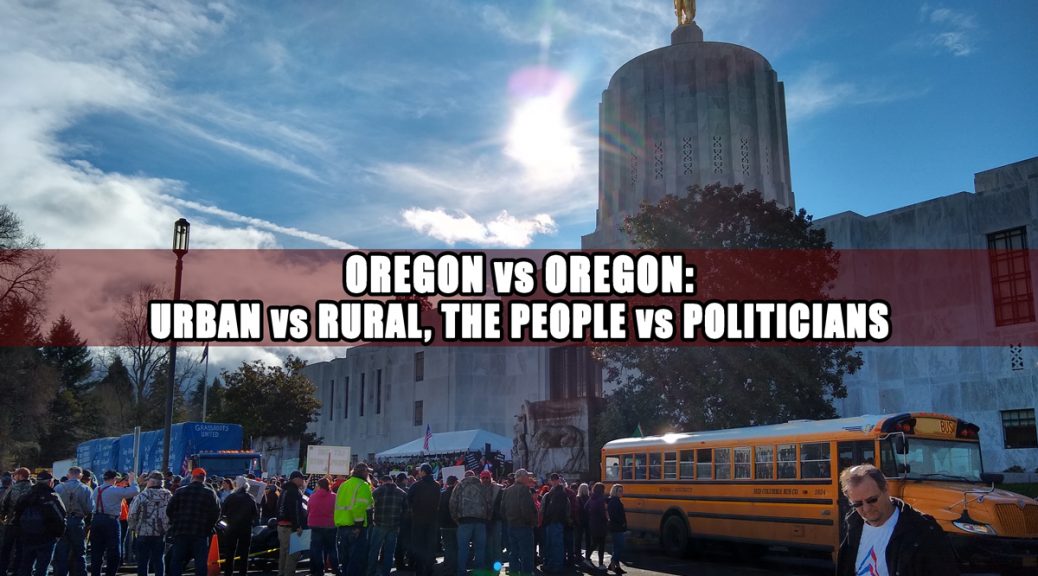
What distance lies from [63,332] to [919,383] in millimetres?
74843

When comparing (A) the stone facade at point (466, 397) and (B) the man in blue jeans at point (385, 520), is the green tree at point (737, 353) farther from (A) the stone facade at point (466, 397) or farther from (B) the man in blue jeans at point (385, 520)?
(B) the man in blue jeans at point (385, 520)

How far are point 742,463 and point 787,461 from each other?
134cm

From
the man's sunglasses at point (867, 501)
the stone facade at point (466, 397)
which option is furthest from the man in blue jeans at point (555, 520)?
the stone facade at point (466, 397)

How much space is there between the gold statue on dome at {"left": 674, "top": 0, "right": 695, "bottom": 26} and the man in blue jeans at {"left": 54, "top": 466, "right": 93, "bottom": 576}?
49.8 m

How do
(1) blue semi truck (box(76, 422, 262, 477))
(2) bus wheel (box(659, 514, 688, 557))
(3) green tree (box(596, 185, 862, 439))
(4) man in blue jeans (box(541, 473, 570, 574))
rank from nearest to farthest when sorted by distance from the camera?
(4) man in blue jeans (box(541, 473, 570, 574)) → (2) bus wheel (box(659, 514, 688, 557)) → (3) green tree (box(596, 185, 862, 439)) → (1) blue semi truck (box(76, 422, 262, 477))

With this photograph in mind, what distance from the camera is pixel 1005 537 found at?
12.3 metres

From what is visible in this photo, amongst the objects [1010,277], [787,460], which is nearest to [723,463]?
[787,460]

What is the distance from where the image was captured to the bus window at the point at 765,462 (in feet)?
54.2

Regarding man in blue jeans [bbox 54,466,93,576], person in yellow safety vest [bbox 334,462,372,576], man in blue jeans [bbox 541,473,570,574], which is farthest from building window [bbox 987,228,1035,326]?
man in blue jeans [bbox 54,466,93,576]

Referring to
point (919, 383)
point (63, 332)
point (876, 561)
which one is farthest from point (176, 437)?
point (63, 332)

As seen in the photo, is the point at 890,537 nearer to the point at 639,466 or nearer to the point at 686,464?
the point at 686,464

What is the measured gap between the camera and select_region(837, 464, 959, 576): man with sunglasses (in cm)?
436

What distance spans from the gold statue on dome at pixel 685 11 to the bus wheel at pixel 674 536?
43.3 meters

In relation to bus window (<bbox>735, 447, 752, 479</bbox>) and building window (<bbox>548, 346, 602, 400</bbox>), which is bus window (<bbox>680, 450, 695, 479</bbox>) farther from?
building window (<bbox>548, 346, 602, 400</bbox>)
